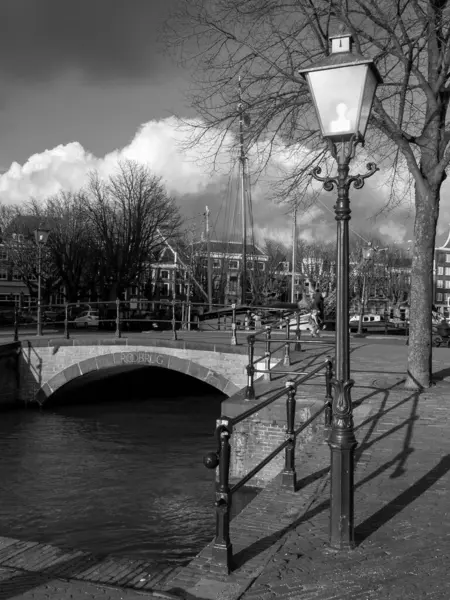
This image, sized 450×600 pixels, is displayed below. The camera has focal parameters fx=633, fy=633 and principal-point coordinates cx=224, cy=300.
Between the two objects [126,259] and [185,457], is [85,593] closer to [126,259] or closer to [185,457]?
[185,457]

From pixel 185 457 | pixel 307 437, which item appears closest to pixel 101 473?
pixel 185 457

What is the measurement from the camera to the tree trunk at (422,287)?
1022cm

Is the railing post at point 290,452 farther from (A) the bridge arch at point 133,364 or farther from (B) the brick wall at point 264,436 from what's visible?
(A) the bridge arch at point 133,364

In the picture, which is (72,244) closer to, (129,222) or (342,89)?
(129,222)

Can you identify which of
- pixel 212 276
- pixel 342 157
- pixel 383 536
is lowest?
pixel 383 536

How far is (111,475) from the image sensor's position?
10.6 metres

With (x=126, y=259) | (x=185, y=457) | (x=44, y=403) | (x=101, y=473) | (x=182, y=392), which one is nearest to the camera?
(x=101, y=473)

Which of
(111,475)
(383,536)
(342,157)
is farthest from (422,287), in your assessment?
(383,536)

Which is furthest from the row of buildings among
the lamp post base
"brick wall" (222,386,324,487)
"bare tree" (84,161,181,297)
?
the lamp post base

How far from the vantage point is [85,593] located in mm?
4059

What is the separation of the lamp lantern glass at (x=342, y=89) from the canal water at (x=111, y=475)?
4576 mm

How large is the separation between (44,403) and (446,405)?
12408 mm

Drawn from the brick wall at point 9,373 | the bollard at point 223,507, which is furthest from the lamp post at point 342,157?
the brick wall at point 9,373

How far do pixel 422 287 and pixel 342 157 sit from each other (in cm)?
618
